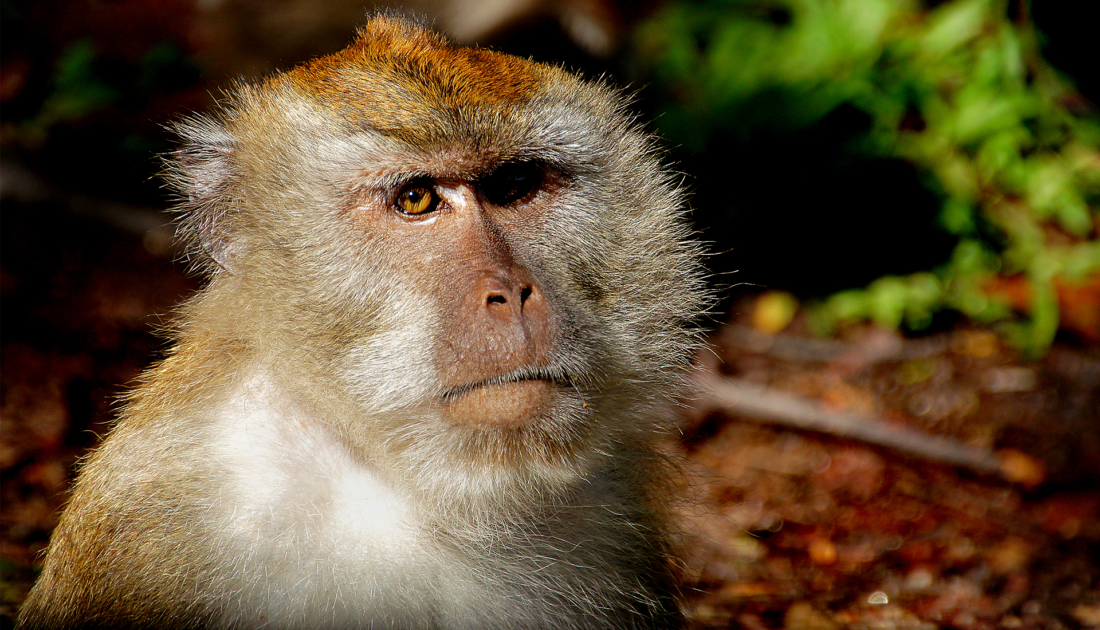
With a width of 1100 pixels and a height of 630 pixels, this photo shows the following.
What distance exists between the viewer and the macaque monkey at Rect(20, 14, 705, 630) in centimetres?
206

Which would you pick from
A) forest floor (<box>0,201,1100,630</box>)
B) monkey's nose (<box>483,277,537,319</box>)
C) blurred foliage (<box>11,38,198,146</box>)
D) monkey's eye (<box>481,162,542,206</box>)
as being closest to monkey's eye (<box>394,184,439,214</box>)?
monkey's eye (<box>481,162,542,206</box>)

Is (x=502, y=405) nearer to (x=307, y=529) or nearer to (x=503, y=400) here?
(x=503, y=400)

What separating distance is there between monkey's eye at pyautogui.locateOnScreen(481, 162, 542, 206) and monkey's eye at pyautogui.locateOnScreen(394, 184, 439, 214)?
14cm

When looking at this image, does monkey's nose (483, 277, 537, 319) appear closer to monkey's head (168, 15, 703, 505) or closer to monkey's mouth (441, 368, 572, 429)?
monkey's head (168, 15, 703, 505)

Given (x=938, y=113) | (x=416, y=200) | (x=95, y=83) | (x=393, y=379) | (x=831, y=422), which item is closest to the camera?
(x=393, y=379)

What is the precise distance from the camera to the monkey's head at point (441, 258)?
2055mm

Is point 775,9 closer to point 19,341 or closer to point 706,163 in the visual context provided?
point 706,163

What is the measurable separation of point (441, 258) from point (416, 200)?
218mm

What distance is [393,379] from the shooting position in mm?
2105

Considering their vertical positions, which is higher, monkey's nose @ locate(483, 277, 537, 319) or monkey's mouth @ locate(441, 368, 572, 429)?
monkey's nose @ locate(483, 277, 537, 319)

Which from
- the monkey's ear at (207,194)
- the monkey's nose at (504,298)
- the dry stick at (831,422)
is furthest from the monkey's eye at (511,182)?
the dry stick at (831,422)

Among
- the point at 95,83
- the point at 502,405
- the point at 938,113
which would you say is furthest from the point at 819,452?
the point at 95,83

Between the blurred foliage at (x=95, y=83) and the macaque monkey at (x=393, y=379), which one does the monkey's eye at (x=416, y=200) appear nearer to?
the macaque monkey at (x=393, y=379)

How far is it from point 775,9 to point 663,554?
14.6 feet
